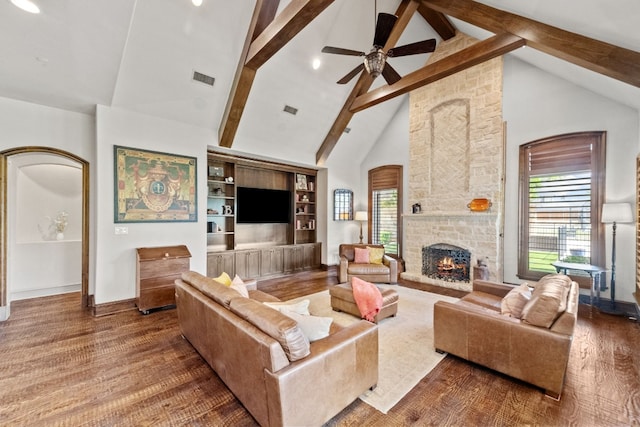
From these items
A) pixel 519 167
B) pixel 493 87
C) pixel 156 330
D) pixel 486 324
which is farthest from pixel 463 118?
pixel 156 330

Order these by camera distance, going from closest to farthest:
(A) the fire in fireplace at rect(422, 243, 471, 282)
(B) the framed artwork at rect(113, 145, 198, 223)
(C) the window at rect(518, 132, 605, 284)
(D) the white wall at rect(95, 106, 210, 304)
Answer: (D) the white wall at rect(95, 106, 210, 304), (B) the framed artwork at rect(113, 145, 198, 223), (C) the window at rect(518, 132, 605, 284), (A) the fire in fireplace at rect(422, 243, 471, 282)

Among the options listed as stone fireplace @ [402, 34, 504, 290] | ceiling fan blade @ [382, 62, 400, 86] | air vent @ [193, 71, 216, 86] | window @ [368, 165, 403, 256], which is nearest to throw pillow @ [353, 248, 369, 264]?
stone fireplace @ [402, 34, 504, 290]

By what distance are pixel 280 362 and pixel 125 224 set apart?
3887 mm

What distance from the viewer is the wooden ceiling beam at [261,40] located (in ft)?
10.0

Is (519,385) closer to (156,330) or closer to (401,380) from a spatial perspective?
(401,380)

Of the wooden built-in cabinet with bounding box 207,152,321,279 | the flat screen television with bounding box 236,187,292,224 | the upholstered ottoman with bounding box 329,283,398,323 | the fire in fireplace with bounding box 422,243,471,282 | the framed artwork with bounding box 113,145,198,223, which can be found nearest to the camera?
the upholstered ottoman with bounding box 329,283,398,323

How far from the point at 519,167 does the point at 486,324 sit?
3951mm

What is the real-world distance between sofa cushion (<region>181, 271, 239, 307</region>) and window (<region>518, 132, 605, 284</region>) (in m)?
5.37

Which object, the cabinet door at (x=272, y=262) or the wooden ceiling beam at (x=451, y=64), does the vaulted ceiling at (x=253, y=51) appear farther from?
the cabinet door at (x=272, y=262)

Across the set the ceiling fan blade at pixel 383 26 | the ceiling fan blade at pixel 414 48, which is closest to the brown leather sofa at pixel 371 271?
the ceiling fan blade at pixel 414 48

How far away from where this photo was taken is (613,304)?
3.90 m

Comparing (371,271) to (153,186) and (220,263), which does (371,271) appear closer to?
(220,263)

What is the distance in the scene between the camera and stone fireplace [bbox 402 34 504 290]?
5.10 metres

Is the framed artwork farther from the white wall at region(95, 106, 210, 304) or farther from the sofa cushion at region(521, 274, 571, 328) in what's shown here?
the sofa cushion at region(521, 274, 571, 328)
